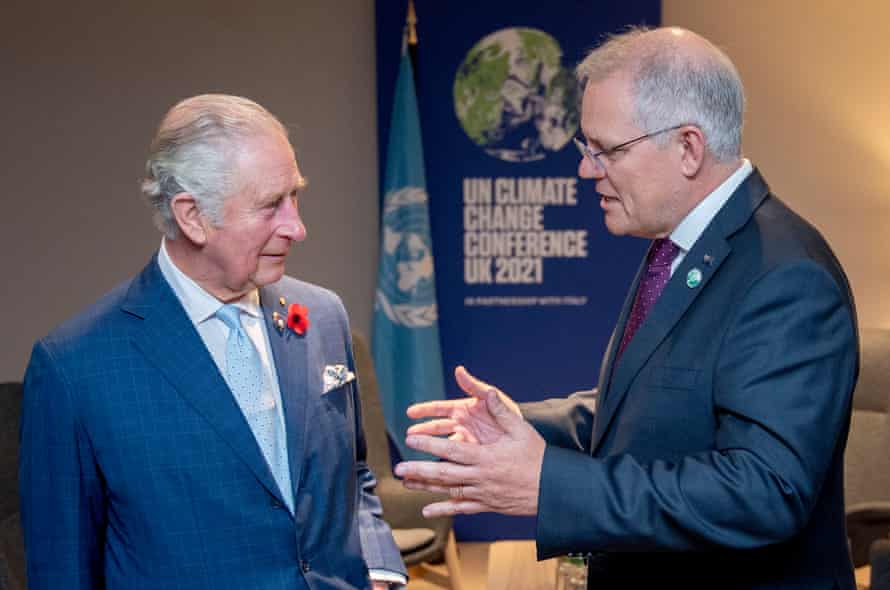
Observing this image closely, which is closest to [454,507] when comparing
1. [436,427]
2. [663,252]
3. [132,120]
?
[436,427]

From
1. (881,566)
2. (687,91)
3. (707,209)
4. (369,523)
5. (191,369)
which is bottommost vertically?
(881,566)

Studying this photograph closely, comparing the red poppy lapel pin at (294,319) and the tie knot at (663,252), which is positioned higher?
the tie knot at (663,252)

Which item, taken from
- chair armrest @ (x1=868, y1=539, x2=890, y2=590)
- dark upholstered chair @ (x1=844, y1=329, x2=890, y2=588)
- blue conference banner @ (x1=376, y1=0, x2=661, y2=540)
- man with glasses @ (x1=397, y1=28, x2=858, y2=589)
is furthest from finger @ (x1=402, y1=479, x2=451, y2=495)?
blue conference banner @ (x1=376, y1=0, x2=661, y2=540)

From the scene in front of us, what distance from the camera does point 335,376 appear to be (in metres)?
2.31

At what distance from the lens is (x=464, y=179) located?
17.4ft

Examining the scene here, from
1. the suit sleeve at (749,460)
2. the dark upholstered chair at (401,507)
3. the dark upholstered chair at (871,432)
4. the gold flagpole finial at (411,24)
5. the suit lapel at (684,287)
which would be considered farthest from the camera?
the gold flagpole finial at (411,24)

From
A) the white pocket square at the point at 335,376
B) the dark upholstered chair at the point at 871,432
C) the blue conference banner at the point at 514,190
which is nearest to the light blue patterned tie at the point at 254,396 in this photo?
the white pocket square at the point at 335,376

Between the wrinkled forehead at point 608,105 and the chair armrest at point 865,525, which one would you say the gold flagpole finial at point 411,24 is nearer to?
the chair armrest at point 865,525

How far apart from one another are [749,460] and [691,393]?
18 centimetres

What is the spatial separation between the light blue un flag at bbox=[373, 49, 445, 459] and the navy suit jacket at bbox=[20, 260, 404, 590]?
3.03 m

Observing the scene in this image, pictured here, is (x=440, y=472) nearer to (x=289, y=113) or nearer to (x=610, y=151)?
(x=610, y=151)

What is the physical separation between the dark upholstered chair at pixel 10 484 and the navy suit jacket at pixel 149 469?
26.5 inches

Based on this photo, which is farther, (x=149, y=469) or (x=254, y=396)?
(x=254, y=396)

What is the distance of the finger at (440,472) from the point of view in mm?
1844
